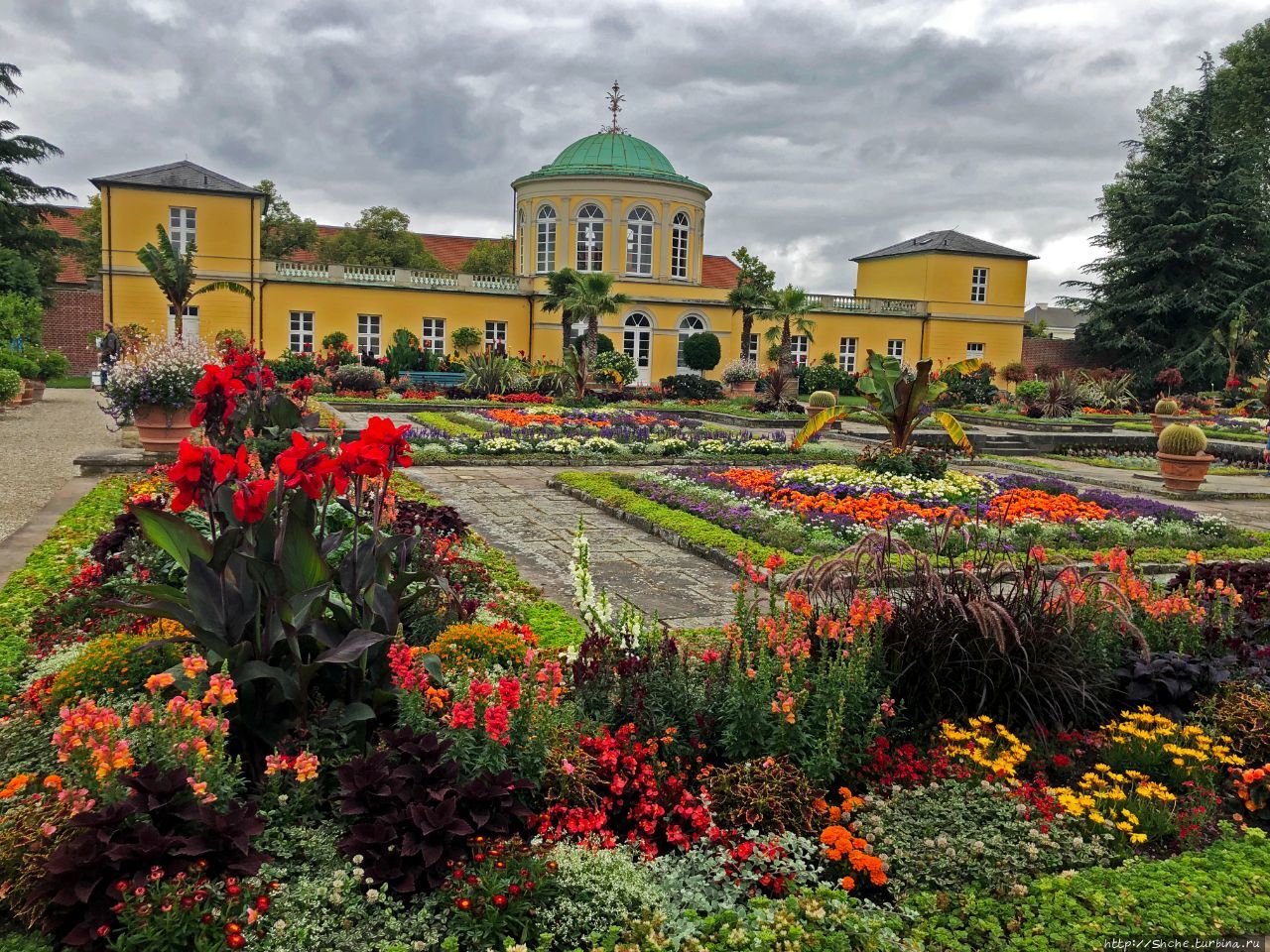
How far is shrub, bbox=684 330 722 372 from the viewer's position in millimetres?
34000

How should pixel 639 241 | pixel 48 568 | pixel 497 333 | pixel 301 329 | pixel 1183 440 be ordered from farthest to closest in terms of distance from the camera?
pixel 639 241 → pixel 497 333 → pixel 301 329 → pixel 1183 440 → pixel 48 568

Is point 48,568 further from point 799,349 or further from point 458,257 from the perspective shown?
point 458,257

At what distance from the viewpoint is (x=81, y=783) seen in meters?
2.65

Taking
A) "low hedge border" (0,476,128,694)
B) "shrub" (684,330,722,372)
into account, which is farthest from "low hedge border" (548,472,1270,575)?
"shrub" (684,330,722,372)

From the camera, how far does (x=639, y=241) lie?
35.5 m

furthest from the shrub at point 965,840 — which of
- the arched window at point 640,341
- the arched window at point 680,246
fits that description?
the arched window at point 680,246

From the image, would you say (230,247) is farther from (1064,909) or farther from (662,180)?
(1064,909)

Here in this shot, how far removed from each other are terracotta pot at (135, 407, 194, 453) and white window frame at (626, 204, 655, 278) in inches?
1022

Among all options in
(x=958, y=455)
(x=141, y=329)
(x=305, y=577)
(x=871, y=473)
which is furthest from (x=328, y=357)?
(x=305, y=577)

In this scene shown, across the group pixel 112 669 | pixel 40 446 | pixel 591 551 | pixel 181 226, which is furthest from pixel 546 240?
pixel 112 669

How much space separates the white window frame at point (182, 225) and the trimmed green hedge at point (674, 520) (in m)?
25.1

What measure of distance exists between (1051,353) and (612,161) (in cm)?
2033

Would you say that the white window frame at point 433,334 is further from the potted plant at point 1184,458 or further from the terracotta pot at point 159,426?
the potted plant at point 1184,458

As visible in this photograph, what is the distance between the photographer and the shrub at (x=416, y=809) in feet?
8.60
